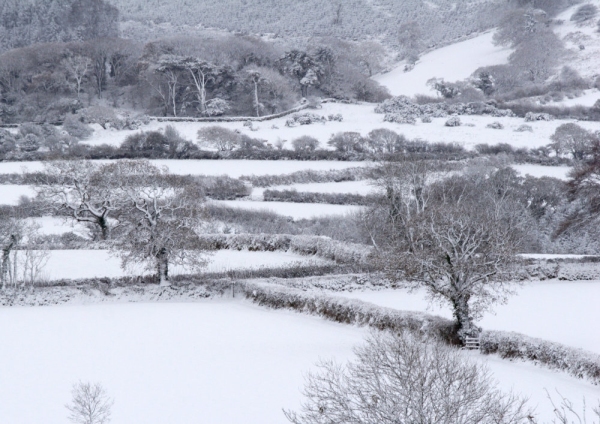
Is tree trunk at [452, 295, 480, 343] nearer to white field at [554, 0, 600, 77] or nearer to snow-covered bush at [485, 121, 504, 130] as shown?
snow-covered bush at [485, 121, 504, 130]

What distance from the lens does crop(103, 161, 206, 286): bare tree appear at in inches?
1104

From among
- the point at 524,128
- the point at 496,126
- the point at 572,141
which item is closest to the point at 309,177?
the point at 496,126

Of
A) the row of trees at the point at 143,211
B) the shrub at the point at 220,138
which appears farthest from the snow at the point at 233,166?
the row of trees at the point at 143,211

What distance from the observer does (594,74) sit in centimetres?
8600

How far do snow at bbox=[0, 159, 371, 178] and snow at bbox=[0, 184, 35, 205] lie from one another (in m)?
3.29

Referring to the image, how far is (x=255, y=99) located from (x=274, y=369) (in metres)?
59.7

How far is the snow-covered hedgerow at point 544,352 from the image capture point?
51.8 feet

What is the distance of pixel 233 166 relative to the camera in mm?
52188

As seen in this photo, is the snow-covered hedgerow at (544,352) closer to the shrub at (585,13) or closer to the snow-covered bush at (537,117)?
the snow-covered bush at (537,117)

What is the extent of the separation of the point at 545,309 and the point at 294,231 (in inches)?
736

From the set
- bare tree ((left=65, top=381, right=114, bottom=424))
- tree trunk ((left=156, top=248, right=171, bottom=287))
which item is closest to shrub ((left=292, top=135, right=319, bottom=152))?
tree trunk ((left=156, top=248, right=171, bottom=287))

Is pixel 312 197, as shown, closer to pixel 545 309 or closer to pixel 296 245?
pixel 296 245

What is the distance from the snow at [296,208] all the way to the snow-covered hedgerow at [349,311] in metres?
15.3

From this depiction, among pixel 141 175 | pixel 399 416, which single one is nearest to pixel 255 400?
pixel 399 416
